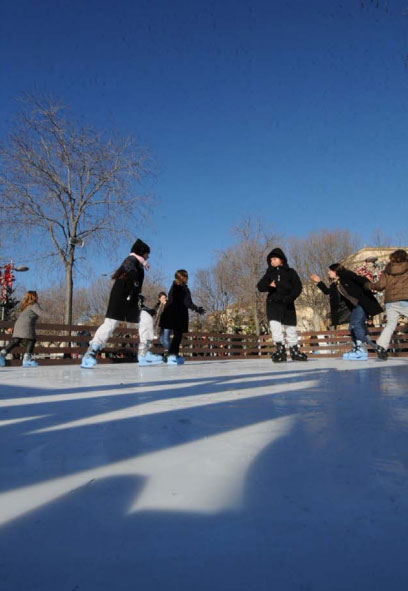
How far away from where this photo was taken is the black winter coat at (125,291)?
6.16 meters

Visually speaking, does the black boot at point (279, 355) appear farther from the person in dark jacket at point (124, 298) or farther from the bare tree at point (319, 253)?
the bare tree at point (319, 253)

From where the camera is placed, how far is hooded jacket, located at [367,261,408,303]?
630 centimetres

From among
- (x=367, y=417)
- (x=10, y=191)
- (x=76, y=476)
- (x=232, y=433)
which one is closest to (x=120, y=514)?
(x=76, y=476)

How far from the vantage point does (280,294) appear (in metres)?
6.99

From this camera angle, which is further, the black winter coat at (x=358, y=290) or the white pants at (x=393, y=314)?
the black winter coat at (x=358, y=290)

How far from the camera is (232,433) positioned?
1661mm

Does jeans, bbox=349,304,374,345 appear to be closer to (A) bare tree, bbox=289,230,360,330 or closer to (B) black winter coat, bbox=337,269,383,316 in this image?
(B) black winter coat, bbox=337,269,383,316

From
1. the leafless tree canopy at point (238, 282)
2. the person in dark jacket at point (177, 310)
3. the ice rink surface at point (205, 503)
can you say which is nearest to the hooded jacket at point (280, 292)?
the person in dark jacket at point (177, 310)

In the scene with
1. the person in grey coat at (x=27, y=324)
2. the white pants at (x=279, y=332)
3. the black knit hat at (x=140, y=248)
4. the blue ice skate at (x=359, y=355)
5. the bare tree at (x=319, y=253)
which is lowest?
the blue ice skate at (x=359, y=355)

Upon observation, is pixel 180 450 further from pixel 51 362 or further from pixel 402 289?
pixel 51 362

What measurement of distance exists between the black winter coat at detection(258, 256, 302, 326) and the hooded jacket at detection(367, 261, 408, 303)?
130 centimetres

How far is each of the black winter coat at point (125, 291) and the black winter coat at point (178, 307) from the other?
1422 millimetres

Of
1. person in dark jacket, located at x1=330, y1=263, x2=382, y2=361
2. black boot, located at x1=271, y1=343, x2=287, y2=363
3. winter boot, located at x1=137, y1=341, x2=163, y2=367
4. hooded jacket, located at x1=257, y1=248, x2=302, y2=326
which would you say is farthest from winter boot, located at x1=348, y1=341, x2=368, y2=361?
winter boot, located at x1=137, y1=341, x2=163, y2=367

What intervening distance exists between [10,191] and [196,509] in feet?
40.1
